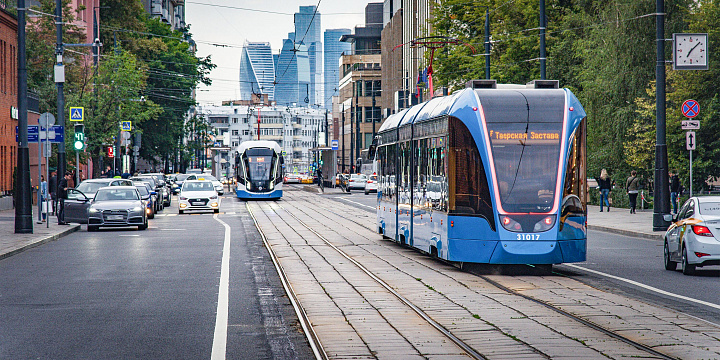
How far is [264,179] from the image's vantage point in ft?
188

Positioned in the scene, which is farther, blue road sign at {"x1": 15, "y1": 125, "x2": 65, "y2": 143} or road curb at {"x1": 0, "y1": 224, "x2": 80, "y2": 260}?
blue road sign at {"x1": 15, "y1": 125, "x2": 65, "y2": 143}

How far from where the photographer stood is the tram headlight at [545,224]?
49.8ft

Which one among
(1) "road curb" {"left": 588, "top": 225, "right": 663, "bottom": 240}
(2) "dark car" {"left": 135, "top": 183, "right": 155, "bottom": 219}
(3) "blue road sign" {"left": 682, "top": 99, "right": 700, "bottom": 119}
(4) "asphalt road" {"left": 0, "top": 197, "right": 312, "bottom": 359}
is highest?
(3) "blue road sign" {"left": 682, "top": 99, "right": 700, "bottom": 119}

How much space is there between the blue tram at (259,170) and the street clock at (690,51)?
32.8 m

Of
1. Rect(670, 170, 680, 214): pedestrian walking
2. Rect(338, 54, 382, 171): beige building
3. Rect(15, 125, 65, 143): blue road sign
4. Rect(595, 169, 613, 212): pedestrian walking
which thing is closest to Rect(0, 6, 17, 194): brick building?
Rect(15, 125, 65, 143): blue road sign

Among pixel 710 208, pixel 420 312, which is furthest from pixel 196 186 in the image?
pixel 420 312

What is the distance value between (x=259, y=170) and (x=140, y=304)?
1763 inches

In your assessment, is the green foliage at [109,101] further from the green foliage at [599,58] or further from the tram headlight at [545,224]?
the tram headlight at [545,224]

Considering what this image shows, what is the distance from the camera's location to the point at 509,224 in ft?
49.8

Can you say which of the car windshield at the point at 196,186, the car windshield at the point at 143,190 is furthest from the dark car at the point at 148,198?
the car windshield at the point at 196,186

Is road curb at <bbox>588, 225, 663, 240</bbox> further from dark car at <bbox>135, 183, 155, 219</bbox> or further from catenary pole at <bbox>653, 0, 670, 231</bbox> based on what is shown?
dark car at <bbox>135, 183, 155, 219</bbox>

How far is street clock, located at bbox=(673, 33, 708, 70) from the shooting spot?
26453 mm

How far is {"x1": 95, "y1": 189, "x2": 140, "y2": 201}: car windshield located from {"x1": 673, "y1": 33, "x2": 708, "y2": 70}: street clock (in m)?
16.9

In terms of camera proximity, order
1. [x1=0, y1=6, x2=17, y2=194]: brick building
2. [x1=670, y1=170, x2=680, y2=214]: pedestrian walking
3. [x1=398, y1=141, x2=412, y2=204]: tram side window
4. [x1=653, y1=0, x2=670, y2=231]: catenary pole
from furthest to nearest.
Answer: [x1=0, y1=6, x2=17, y2=194]: brick building
[x1=670, y1=170, x2=680, y2=214]: pedestrian walking
[x1=653, y1=0, x2=670, y2=231]: catenary pole
[x1=398, y1=141, x2=412, y2=204]: tram side window
